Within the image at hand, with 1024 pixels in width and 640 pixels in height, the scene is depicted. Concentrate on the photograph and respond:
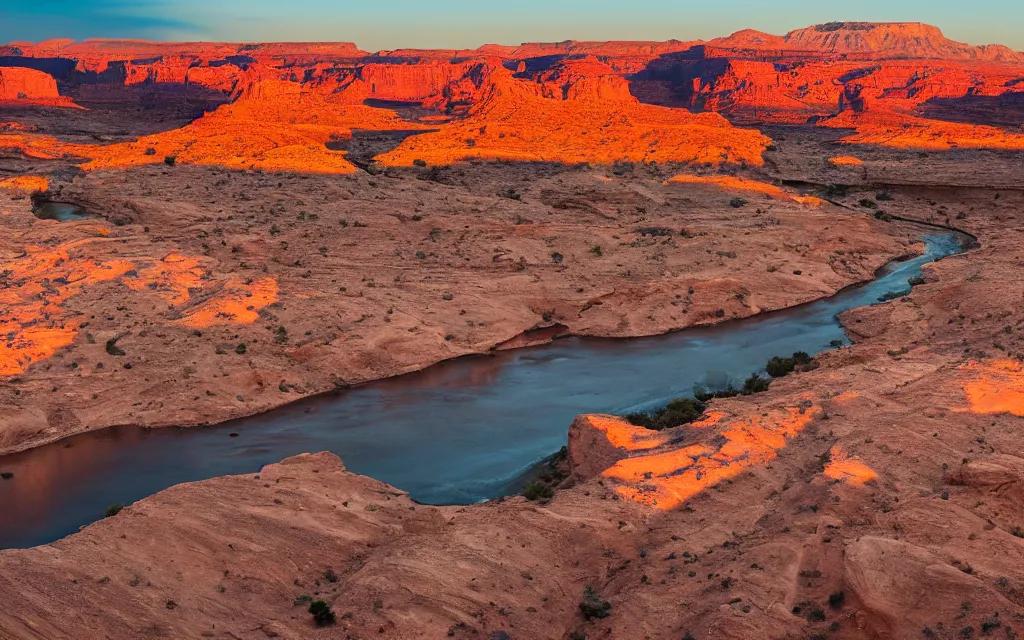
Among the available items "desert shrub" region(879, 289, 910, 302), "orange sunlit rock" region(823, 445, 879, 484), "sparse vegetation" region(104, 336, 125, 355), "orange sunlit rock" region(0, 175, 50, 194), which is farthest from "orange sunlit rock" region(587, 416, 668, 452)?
"orange sunlit rock" region(0, 175, 50, 194)

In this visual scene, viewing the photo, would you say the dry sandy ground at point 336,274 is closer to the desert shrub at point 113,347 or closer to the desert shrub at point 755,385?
the desert shrub at point 113,347

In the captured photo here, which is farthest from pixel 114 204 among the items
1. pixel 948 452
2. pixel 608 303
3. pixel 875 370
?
pixel 948 452

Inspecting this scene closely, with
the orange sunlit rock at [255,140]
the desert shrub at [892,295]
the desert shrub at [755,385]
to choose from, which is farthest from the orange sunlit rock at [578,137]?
the desert shrub at [755,385]

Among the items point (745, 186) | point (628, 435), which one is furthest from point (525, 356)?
point (745, 186)

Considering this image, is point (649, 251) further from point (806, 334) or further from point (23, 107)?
point (23, 107)

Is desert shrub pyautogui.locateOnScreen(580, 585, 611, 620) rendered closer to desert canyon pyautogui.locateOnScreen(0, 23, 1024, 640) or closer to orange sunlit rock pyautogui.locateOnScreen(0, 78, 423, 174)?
desert canyon pyautogui.locateOnScreen(0, 23, 1024, 640)

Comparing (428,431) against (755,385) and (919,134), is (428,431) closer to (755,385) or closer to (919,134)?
(755,385)
